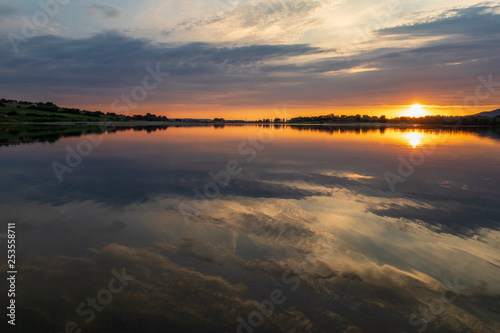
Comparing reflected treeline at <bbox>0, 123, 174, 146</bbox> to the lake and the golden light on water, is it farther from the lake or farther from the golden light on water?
the golden light on water

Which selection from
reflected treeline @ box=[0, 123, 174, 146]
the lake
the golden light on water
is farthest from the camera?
reflected treeline @ box=[0, 123, 174, 146]

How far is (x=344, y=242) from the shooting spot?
8.78 meters

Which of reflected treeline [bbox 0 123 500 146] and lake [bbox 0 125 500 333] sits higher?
reflected treeline [bbox 0 123 500 146]

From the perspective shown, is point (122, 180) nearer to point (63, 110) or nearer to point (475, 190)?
point (475, 190)

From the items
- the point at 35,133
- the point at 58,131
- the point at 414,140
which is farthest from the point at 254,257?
the point at 58,131

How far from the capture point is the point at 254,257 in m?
7.81

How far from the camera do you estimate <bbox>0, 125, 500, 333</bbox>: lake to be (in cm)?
557

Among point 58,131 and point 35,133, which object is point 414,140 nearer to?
point 35,133

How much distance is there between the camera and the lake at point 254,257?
557 centimetres

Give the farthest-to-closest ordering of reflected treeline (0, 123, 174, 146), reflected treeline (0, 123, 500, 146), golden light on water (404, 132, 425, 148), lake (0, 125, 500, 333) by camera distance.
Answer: reflected treeline (0, 123, 500, 146) < reflected treeline (0, 123, 174, 146) < golden light on water (404, 132, 425, 148) < lake (0, 125, 500, 333)

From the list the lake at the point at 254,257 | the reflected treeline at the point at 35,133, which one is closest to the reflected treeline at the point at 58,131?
the reflected treeline at the point at 35,133

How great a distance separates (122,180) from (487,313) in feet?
57.9

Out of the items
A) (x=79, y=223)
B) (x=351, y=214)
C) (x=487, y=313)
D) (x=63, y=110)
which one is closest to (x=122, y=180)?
(x=79, y=223)

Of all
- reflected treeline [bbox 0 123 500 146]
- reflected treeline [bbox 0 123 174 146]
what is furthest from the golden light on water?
reflected treeline [bbox 0 123 174 146]
